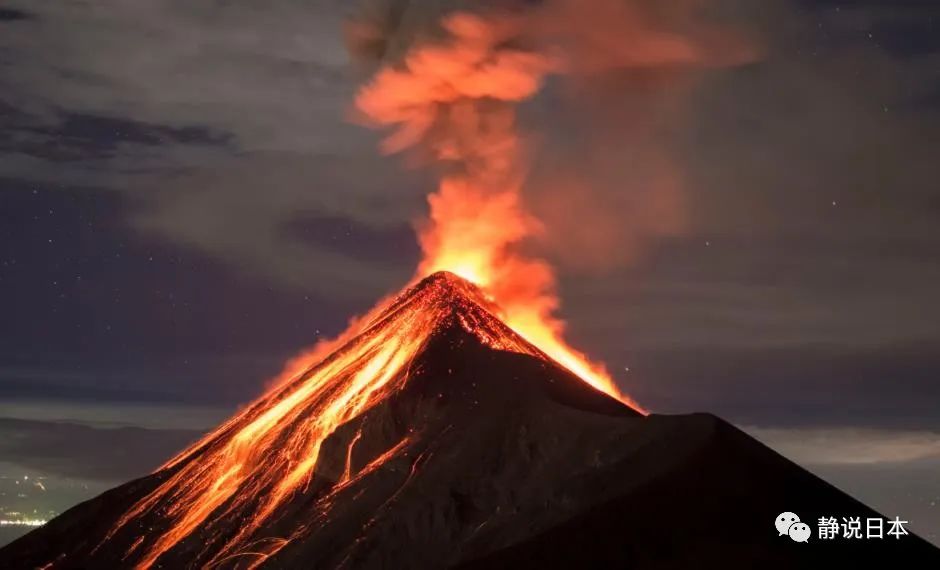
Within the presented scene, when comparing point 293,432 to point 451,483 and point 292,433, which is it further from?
point 451,483

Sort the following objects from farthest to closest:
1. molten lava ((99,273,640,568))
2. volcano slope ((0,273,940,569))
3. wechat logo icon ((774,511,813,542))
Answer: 1. molten lava ((99,273,640,568))
2. volcano slope ((0,273,940,569))
3. wechat logo icon ((774,511,813,542))

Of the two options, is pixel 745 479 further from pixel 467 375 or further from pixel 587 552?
pixel 467 375

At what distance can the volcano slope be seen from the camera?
7594cm

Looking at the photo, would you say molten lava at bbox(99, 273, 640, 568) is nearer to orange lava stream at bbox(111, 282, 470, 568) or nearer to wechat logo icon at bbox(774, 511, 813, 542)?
orange lava stream at bbox(111, 282, 470, 568)

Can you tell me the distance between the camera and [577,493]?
81438 millimetres

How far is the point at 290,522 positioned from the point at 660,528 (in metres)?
29.5

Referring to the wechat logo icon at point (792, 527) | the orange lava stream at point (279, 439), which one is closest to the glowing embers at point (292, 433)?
the orange lava stream at point (279, 439)

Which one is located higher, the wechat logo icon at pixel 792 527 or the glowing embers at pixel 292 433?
the glowing embers at pixel 292 433

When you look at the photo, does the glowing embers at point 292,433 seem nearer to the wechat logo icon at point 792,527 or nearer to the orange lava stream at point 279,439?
the orange lava stream at point 279,439

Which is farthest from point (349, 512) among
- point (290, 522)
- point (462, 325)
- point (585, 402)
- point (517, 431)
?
point (462, 325)

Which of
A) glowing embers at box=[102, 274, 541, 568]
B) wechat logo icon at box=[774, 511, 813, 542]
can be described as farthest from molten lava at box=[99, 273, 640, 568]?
wechat logo icon at box=[774, 511, 813, 542]

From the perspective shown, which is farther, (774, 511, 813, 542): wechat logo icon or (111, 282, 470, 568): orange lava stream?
(111, 282, 470, 568): orange lava stream

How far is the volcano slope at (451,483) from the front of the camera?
249ft

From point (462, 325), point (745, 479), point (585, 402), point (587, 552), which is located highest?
point (462, 325)
